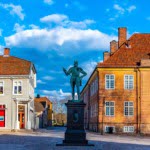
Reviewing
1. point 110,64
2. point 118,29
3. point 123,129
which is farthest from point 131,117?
point 118,29

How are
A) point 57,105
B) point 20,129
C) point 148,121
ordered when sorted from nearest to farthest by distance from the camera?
point 148,121 < point 20,129 < point 57,105

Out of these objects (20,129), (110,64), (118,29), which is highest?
(118,29)

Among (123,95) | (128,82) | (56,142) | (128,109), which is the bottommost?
(56,142)

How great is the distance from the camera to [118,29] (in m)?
51.8

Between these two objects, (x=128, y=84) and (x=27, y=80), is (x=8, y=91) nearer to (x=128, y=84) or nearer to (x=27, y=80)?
(x=27, y=80)

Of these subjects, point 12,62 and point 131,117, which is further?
point 12,62

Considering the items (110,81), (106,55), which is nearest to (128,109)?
(110,81)

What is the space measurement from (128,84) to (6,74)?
1494cm

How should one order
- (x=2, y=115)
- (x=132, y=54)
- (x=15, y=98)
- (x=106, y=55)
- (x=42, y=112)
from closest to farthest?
(x=132, y=54) → (x=106, y=55) → (x=2, y=115) → (x=15, y=98) → (x=42, y=112)

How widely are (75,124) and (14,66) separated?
1170 inches

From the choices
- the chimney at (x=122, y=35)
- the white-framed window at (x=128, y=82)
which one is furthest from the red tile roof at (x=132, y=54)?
the white-framed window at (x=128, y=82)

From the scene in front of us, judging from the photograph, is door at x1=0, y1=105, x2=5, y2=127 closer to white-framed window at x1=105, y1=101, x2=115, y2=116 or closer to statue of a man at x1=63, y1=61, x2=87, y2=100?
white-framed window at x1=105, y1=101, x2=115, y2=116

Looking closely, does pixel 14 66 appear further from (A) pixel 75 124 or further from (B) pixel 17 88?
(A) pixel 75 124

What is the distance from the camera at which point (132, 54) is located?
48.9 meters
